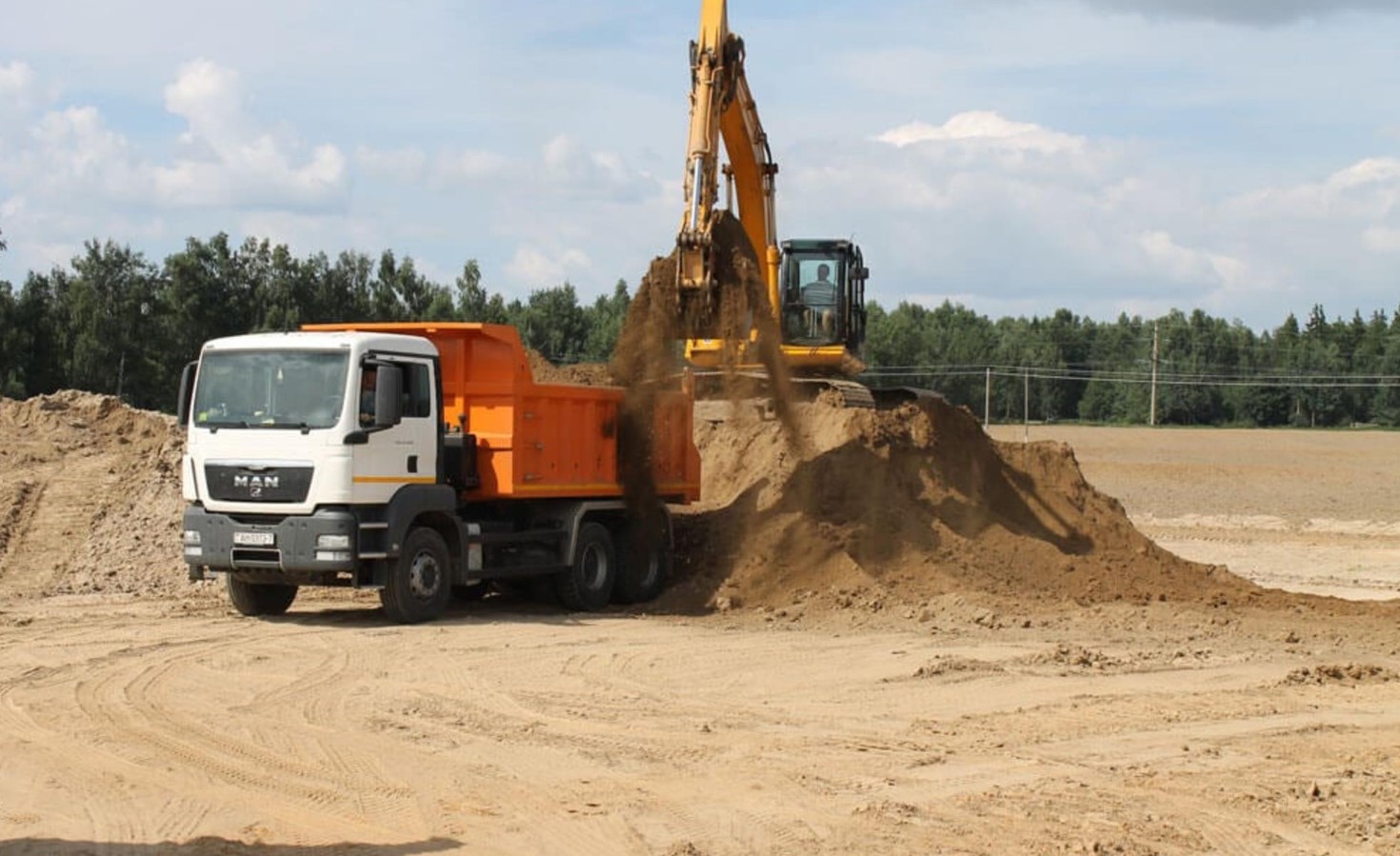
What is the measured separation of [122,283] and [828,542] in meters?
Result: 39.7

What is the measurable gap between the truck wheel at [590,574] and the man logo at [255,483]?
147 inches

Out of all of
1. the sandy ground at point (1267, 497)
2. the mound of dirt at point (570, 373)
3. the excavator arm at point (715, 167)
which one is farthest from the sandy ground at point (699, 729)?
the sandy ground at point (1267, 497)

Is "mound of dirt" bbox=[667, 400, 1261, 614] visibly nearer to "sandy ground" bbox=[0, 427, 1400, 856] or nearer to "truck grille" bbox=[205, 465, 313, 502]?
"sandy ground" bbox=[0, 427, 1400, 856]

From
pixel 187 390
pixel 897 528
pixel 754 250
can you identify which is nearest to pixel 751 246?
pixel 754 250

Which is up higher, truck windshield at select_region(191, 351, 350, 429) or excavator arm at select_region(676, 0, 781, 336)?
excavator arm at select_region(676, 0, 781, 336)

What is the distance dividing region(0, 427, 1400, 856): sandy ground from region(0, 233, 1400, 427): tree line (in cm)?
685

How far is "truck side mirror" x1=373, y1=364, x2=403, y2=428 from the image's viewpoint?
16.7 m

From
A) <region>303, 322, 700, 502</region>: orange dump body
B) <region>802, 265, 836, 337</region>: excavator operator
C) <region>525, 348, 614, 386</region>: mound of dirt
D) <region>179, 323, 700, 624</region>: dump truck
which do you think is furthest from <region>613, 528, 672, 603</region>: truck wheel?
<region>802, 265, 836, 337</region>: excavator operator

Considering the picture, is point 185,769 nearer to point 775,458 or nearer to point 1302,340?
point 775,458

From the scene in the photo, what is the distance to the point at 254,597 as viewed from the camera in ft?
60.0

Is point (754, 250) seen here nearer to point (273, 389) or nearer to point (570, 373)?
point (570, 373)

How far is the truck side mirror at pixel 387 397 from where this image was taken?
16.7 meters

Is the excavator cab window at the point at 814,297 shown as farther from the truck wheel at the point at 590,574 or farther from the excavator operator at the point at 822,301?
the truck wheel at the point at 590,574

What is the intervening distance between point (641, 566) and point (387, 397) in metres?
4.62
